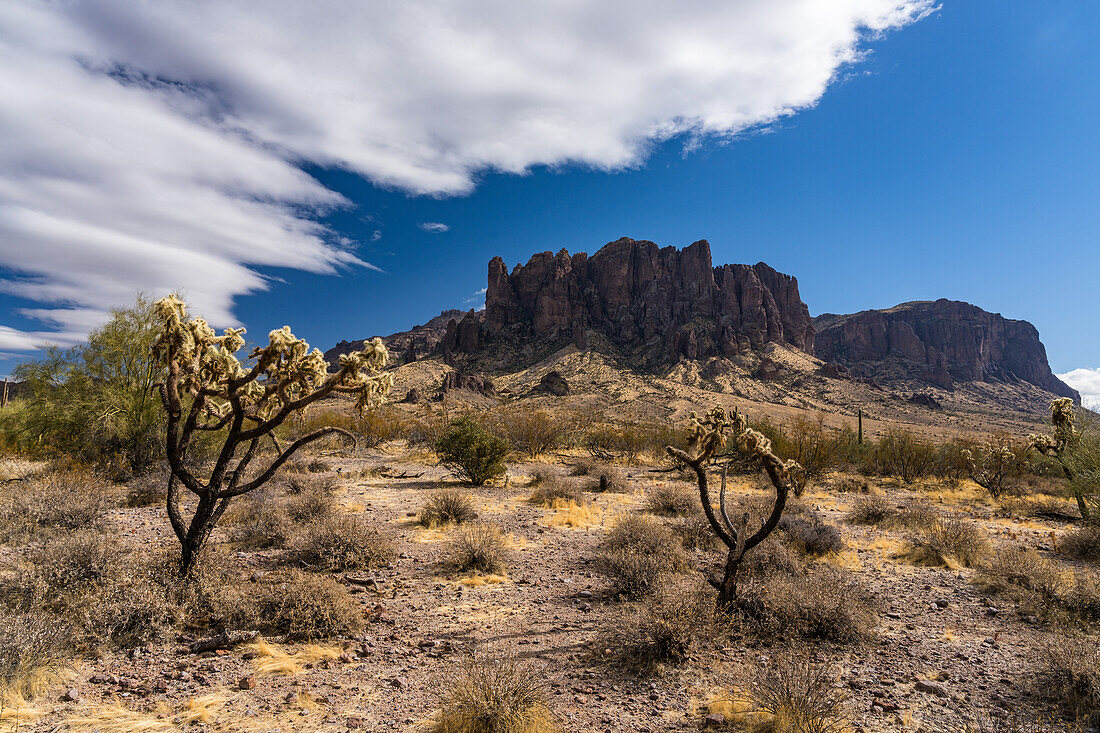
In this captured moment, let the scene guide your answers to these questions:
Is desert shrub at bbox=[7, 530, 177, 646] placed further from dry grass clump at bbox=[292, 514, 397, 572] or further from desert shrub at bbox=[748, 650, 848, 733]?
desert shrub at bbox=[748, 650, 848, 733]

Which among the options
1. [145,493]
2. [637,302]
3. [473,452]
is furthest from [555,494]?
[637,302]

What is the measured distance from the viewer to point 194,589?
5895 mm

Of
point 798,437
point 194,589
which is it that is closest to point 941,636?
point 194,589

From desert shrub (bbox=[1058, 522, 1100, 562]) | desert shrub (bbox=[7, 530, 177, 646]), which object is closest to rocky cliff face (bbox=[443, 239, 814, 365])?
desert shrub (bbox=[1058, 522, 1100, 562])

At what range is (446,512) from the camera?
38.5 feet

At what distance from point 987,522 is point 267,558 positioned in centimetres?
1911

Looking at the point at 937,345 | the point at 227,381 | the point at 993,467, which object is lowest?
the point at 993,467

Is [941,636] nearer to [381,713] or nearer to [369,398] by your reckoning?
[381,713]

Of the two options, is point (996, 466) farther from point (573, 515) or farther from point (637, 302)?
point (637, 302)

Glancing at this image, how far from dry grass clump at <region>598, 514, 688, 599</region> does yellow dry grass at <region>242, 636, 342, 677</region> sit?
4.25 metres

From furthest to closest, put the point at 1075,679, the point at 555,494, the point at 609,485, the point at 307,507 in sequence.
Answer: the point at 609,485 < the point at 555,494 < the point at 307,507 < the point at 1075,679

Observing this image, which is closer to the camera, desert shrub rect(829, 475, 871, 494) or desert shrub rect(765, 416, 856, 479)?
desert shrub rect(829, 475, 871, 494)

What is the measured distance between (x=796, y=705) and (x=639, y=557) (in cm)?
386

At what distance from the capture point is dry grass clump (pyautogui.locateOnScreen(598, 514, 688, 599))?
739 centimetres
